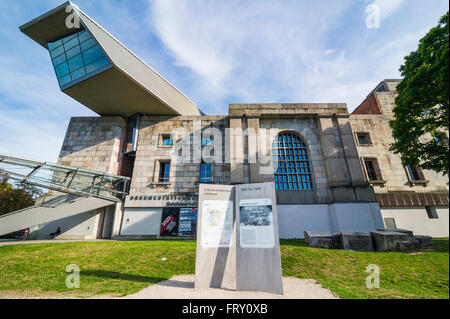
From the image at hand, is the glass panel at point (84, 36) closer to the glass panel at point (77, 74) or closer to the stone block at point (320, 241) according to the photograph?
the glass panel at point (77, 74)

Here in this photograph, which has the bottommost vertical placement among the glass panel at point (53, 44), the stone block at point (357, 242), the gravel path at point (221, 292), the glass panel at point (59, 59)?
the gravel path at point (221, 292)

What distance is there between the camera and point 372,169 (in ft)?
68.7

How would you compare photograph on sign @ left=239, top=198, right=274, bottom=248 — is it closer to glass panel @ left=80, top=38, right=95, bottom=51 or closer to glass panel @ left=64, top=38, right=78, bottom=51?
glass panel @ left=80, top=38, right=95, bottom=51

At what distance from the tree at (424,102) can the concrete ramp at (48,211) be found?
25948mm

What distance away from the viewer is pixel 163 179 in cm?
2123

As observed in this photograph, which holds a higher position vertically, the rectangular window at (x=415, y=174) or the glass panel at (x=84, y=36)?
the glass panel at (x=84, y=36)

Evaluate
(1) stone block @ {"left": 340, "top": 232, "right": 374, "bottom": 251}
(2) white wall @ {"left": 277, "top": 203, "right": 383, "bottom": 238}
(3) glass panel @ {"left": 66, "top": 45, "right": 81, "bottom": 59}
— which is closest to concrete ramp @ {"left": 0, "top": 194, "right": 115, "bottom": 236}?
(3) glass panel @ {"left": 66, "top": 45, "right": 81, "bottom": 59}

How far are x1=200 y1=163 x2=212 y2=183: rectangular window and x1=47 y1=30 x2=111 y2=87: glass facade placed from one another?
1377 cm

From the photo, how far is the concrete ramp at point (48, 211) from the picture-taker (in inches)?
639

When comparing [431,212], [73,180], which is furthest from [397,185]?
[73,180]

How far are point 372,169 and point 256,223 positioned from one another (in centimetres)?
2123

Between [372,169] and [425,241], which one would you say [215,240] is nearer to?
[425,241]

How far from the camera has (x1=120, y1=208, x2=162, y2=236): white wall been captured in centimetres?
1908

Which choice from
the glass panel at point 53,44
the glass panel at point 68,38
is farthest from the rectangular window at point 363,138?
the glass panel at point 53,44
